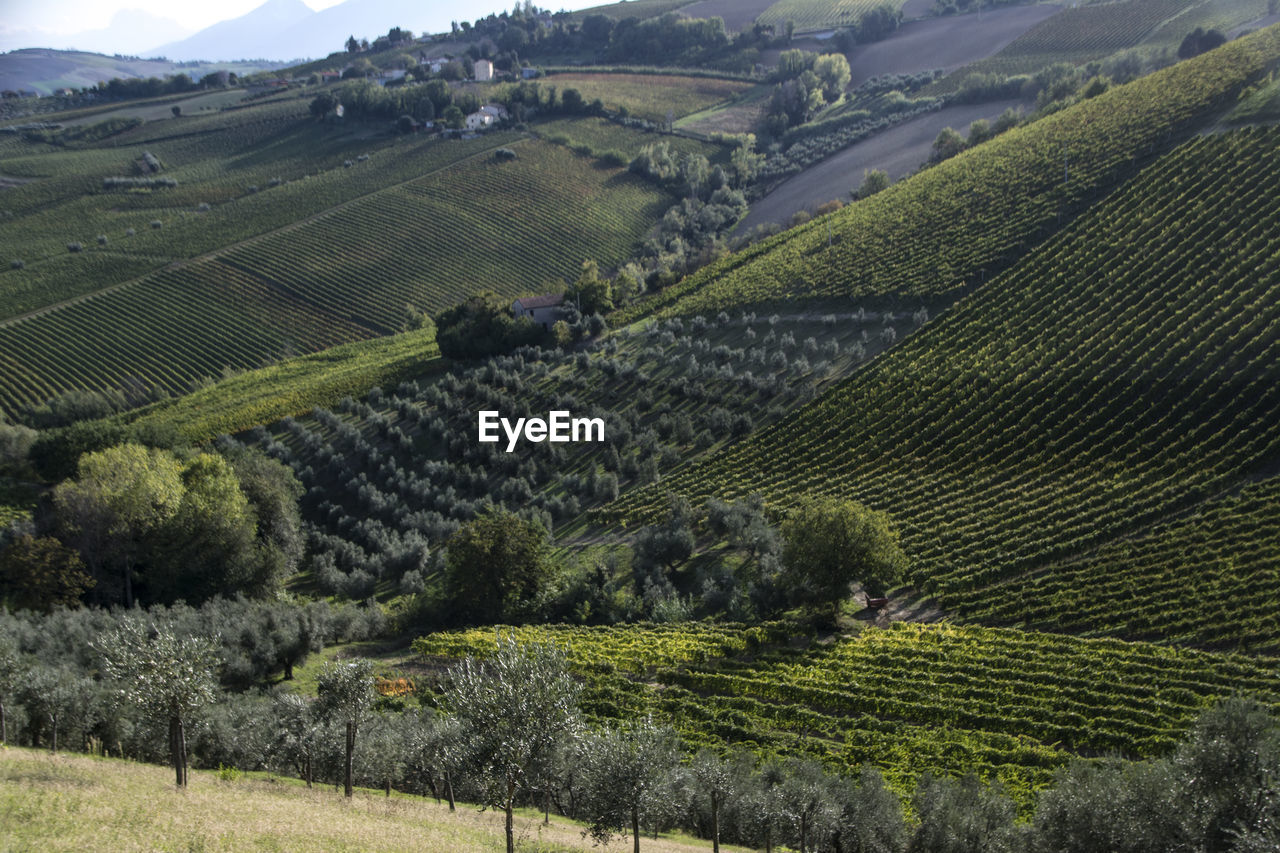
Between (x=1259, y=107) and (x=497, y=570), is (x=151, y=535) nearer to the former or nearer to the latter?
(x=497, y=570)

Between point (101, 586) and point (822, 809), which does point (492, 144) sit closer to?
point (101, 586)

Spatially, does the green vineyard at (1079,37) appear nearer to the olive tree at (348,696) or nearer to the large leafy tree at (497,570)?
the large leafy tree at (497,570)

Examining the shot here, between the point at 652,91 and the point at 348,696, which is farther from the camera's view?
the point at 652,91

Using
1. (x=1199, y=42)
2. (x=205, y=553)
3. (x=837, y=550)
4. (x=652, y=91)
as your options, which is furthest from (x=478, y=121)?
(x=837, y=550)

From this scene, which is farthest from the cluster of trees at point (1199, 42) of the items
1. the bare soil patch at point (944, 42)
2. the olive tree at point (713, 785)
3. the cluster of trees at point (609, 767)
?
the olive tree at point (713, 785)

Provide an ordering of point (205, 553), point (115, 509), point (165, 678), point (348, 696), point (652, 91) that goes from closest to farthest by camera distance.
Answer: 1. point (165, 678)
2. point (348, 696)
3. point (115, 509)
4. point (205, 553)
5. point (652, 91)

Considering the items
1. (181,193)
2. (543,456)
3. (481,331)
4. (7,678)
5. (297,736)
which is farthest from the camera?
(181,193)

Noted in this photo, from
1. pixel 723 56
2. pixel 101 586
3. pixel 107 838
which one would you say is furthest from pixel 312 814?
pixel 723 56
